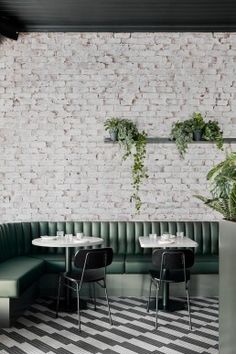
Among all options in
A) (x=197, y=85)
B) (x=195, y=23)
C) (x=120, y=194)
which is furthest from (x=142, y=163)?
(x=195, y=23)

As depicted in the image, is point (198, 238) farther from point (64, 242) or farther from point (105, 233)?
point (64, 242)

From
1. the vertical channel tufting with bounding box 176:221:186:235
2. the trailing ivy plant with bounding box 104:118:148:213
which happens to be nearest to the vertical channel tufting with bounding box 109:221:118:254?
the trailing ivy plant with bounding box 104:118:148:213

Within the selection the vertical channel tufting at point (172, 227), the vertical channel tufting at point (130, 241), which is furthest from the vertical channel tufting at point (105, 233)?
the vertical channel tufting at point (172, 227)

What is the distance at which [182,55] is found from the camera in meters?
6.05

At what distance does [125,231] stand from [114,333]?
1.97 m

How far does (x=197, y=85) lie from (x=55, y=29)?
2.18 metres

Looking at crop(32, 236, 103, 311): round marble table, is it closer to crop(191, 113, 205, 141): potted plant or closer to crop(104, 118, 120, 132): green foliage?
crop(104, 118, 120, 132): green foliage

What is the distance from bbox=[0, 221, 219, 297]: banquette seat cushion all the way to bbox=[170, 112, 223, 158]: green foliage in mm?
1116

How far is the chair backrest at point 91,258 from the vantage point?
4.14 meters

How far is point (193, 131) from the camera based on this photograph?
5.83m

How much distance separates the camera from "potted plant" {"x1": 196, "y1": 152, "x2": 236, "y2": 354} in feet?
7.78

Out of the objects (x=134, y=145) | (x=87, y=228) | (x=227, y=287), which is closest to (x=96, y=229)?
(x=87, y=228)

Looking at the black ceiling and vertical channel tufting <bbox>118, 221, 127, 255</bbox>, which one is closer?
the black ceiling

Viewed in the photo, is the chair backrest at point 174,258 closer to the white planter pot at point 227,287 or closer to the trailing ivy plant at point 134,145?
the white planter pot at point 227,287
